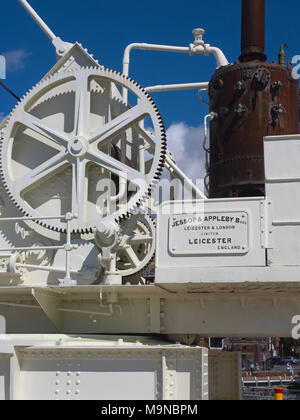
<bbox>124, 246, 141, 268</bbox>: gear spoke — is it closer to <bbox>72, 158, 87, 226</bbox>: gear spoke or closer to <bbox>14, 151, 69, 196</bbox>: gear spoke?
<bbox>72, 158, 87, 226</bbox>: gear spoke

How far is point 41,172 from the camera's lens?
1110 cm

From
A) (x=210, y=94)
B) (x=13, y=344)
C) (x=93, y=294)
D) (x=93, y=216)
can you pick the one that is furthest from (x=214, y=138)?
(x=13, y=344)

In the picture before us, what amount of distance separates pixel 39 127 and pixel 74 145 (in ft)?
2.76

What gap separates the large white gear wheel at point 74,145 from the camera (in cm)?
1060

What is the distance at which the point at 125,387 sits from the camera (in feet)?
25.6

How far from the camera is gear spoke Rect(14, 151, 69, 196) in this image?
10977 millimetres

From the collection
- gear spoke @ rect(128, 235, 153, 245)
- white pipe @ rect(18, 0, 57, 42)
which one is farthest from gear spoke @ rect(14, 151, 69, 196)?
white pipe @ rect(18, 0, 57, 42)

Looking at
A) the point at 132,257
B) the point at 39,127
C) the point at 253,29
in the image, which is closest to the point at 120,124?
the point at 39,127

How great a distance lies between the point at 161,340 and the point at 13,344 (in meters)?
2.17

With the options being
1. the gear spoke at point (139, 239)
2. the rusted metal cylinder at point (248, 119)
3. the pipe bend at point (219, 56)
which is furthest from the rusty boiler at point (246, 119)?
the gear spoke at point (139, 239)

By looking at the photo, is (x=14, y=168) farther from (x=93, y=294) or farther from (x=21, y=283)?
(x=93, y=294)

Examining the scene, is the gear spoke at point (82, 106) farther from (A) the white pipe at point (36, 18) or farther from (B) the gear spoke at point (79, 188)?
(A) the white pipe at point (36, 18)

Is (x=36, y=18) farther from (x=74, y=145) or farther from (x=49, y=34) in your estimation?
(x=74, y=145)

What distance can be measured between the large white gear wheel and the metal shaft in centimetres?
327
